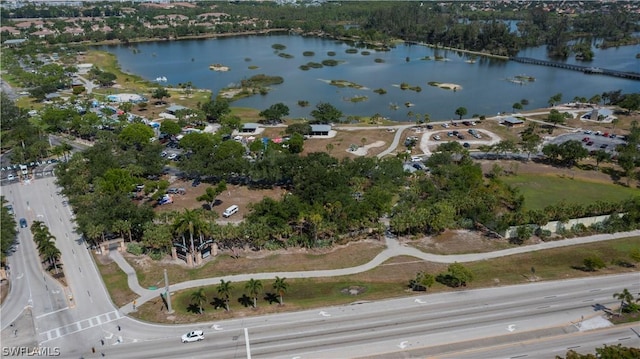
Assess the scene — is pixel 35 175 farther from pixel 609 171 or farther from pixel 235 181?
pixel 609 171

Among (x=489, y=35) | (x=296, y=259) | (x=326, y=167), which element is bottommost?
(x=296, y=259)

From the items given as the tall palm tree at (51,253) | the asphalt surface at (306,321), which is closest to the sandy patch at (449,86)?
the asphalt surface at (306,321)

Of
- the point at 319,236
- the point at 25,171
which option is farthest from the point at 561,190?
the point at 25,171

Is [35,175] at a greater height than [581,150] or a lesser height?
lesser

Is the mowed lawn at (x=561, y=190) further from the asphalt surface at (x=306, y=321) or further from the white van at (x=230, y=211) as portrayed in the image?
the white van at (x=230, y=211)

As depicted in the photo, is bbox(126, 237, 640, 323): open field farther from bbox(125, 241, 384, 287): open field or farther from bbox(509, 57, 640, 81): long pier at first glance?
bbox(509, 57, 640, 81): long pier

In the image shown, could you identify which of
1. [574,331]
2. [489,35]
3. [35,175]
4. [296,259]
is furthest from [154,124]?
[489,35]
